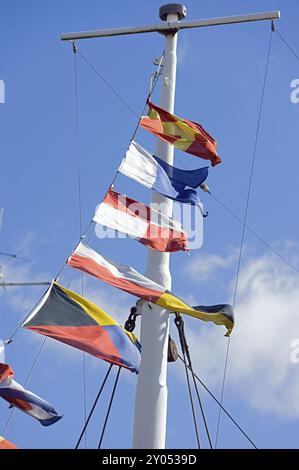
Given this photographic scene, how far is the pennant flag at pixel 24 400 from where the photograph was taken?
92.9 feet

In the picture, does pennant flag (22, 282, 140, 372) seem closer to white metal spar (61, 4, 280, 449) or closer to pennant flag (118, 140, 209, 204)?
white metal spar (61, 4, 280, 449)

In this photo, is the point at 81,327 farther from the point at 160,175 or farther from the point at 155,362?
the point at 160,175

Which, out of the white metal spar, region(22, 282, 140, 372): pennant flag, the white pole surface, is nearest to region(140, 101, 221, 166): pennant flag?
the white metal spar

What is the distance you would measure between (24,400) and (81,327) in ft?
7.05

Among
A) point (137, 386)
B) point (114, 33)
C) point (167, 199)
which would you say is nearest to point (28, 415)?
point (137, 386)

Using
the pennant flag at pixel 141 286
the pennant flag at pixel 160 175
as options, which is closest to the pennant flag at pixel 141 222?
the pennant flag at pixel 160 175

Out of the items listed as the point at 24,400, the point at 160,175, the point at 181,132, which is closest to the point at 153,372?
the point at 24,400

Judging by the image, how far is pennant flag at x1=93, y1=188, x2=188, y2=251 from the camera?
95.0 feet

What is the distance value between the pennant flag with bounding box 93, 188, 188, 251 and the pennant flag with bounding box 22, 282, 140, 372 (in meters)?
1.76

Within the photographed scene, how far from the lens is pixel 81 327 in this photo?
27453mm

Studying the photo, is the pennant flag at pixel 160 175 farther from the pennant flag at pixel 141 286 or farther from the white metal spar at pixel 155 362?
the pennant flag at pixel 141 286
